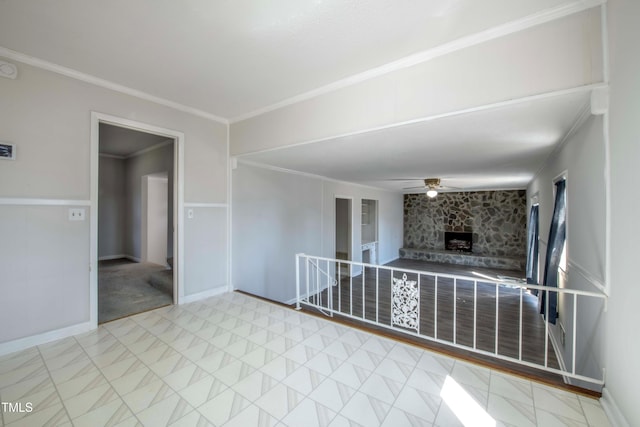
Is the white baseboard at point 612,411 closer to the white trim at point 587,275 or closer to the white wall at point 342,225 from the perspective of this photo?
the white trim at point 587,275

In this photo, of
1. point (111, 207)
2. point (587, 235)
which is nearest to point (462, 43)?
point (587, 235)

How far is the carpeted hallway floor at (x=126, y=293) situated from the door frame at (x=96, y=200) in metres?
0.31

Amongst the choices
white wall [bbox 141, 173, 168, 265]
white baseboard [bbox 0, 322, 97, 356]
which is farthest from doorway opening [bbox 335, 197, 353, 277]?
white baseboard [bbox 0, 322, 97, 356]

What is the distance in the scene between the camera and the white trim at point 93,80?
2.16m

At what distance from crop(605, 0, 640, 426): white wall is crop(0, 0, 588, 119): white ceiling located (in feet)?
1.59

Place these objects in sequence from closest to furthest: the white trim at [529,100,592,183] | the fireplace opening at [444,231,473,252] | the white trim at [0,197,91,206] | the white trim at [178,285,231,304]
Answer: the white trim at [529,100,592,183] < the white trim at [0,197,91,206] < the white trim at [178,285,231,304] < the fireplace opening at [444,231,473,252]

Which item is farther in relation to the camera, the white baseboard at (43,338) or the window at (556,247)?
the window at (556,247)

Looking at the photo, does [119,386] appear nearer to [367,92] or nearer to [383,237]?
[367,92]

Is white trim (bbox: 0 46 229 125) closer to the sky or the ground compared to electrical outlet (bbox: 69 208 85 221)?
closer to the sky

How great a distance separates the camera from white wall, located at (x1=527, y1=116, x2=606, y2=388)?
1702mm

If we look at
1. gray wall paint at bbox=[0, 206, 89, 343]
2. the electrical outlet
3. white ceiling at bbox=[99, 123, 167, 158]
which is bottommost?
gray wall paint at bbox=[0, 206, 89, 343]

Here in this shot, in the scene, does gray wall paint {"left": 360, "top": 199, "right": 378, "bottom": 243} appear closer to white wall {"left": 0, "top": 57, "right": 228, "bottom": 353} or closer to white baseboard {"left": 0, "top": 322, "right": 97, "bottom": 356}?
white wall {"left": 0, "top": 57, "right": 228, "bottom": 353}

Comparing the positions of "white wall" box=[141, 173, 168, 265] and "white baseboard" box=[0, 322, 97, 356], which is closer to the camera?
"white baseboard" box=[0, 322, 97, 356]

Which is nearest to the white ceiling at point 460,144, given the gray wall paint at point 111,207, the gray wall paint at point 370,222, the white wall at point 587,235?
the white wall at point 587,235
